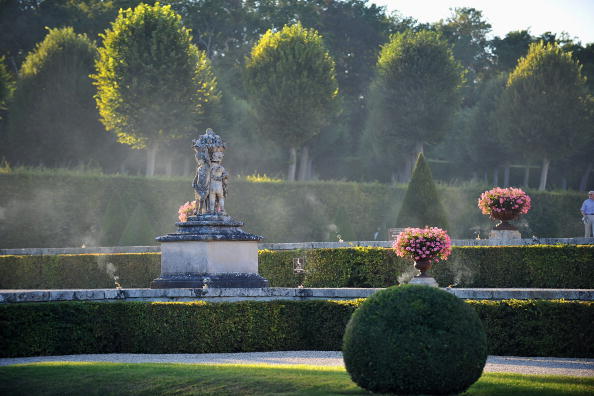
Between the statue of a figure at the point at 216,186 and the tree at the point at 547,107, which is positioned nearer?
the statue of a figure at the point at 216,186

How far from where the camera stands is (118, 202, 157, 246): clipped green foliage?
39.3 meters

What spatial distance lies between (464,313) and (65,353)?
962cm

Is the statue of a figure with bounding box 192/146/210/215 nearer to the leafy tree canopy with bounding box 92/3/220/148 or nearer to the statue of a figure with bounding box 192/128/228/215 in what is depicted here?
the statue of a figure with bounding box 192/128/228/215

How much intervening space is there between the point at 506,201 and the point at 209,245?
1171cm

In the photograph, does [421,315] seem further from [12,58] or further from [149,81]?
[12,58]

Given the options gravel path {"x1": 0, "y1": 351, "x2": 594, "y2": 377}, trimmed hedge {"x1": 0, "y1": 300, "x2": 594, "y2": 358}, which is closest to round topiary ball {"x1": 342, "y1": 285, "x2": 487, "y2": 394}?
gravel path {"x1": 0, "y1": 351, "x2": 594, "y2": 377}

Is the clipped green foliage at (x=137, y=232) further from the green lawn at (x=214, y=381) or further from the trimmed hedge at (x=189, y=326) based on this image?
the green lawn at (x=214, y=381)

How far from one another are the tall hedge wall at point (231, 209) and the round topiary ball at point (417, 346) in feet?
90.9

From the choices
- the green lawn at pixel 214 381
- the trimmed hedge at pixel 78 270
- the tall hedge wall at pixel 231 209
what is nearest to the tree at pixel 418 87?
the tall hedge wall at pixel 231 209

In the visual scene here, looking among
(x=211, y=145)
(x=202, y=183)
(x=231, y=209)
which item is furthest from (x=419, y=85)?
(x=202, y=183)

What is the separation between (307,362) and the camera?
672 inches

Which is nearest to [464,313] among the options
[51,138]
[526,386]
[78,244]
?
[526,386]

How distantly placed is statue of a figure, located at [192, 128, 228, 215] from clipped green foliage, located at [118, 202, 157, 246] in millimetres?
14772

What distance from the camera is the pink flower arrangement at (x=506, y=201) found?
3120 cm
